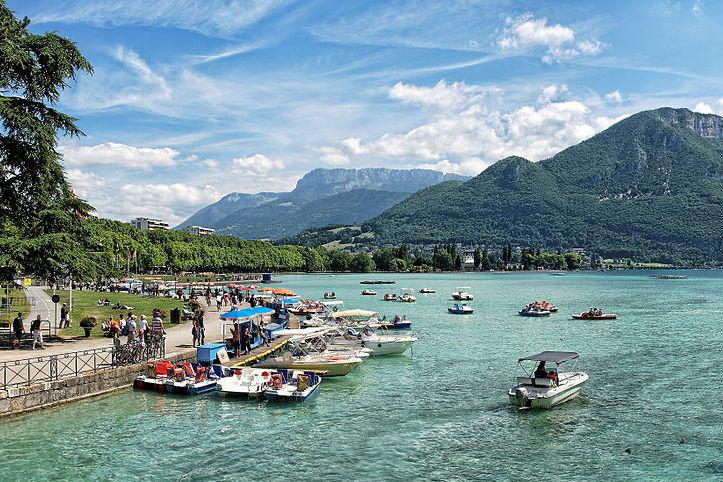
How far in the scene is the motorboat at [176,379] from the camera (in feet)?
95.7

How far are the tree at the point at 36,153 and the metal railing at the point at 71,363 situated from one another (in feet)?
16.1

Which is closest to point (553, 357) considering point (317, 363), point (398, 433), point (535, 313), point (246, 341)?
point (398, 433)

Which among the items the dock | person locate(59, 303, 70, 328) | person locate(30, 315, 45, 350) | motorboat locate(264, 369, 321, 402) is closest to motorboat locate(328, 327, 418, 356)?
the dock

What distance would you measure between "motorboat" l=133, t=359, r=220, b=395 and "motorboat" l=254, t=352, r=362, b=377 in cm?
539

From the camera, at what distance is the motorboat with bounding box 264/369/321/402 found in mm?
28359

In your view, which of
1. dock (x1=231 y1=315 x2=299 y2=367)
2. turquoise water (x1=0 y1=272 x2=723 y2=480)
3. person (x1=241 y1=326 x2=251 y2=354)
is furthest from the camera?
person (x1=241 y1=326 x2=251 y2=354)

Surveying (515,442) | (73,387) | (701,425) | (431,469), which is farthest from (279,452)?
(701,425)

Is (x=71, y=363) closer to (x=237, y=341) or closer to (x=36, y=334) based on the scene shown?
(x=36, y=334)

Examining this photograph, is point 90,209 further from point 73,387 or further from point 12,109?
point 73,387

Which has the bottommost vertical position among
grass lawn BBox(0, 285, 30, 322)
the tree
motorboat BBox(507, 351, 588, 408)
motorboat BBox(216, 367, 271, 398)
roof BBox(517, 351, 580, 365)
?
motorboat BBox(507, 351, 588, 408)

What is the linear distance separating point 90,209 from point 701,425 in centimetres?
3211

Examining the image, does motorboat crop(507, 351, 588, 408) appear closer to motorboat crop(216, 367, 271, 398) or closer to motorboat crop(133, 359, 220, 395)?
motorboat crop(216, 367, 271, 398)

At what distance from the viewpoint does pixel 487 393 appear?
31.0 meters

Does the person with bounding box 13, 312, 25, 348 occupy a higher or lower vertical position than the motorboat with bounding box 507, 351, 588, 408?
higher
